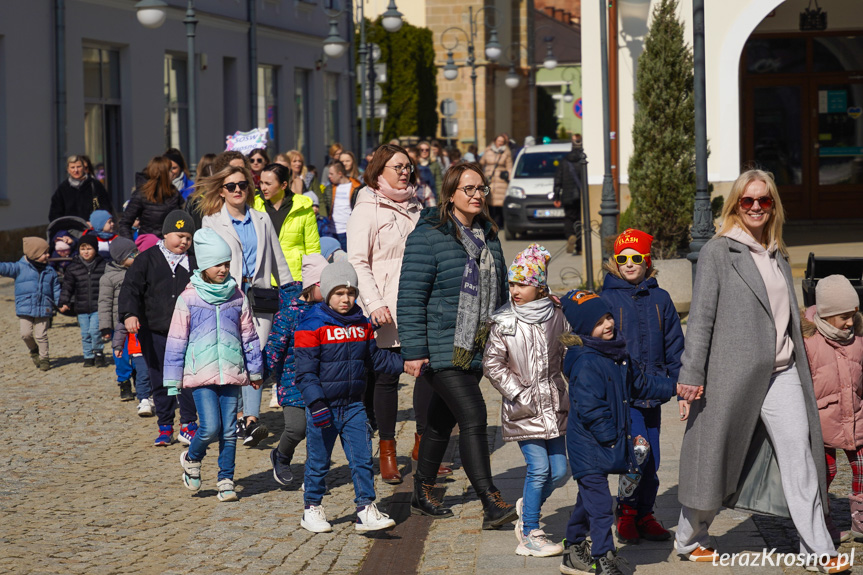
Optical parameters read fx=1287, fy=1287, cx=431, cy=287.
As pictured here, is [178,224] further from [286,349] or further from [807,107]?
[807,107]

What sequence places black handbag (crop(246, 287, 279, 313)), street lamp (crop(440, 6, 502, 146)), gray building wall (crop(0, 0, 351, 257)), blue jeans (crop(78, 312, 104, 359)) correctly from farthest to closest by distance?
street lamp (crop(440, 6, 502, 146)) < gray building wall (crop(0, 0, 351, 257)) < blue jeans (crop(78, 312, 104, 359)) < black handbag (crop(246, 287, 279, 313))

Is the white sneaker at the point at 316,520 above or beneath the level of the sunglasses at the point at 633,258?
beneath

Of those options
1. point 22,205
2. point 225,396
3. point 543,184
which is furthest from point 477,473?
point 543,184

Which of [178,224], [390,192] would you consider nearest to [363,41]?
[178,224]

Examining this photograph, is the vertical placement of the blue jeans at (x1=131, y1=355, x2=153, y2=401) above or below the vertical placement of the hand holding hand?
below

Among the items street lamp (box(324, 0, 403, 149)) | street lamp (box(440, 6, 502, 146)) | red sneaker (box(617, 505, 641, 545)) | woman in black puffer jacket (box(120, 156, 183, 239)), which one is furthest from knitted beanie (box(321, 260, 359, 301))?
street lamp (box(440, 6, 502, 146))

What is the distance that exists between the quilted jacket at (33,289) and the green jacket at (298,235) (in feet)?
12.0

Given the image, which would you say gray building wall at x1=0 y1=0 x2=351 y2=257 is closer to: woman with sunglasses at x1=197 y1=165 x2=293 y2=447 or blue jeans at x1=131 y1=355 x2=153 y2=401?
blue jeans at x1=131 y1=355 x2=153 y2=401

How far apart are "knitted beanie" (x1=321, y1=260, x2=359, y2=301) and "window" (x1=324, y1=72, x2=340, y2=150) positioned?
28593 mm

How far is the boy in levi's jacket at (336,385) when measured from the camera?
21.5ft

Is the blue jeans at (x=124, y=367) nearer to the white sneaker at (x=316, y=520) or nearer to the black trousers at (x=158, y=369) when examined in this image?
the black trousers at (x=158, y=369)

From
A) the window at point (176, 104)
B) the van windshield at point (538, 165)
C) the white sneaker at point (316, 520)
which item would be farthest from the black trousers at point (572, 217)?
the white sneaker at point (316, 520)

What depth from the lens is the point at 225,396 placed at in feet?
24.7

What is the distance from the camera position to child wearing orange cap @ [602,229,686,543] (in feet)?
19.5
